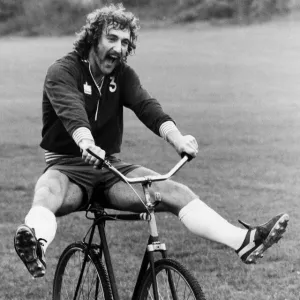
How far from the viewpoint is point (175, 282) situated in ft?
15.4

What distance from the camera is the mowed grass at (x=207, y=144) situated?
777 centimetres

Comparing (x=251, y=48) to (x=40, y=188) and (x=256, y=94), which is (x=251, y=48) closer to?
(x=256, y=94)

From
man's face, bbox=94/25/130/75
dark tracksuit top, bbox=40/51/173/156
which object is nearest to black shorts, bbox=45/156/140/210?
dark tracksuit top, bbox=40/51/173/156

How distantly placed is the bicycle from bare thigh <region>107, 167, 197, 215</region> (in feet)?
0.36

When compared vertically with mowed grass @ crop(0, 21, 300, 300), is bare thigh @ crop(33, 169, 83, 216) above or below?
above

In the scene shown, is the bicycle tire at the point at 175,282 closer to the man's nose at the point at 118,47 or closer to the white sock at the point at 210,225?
the white sock at the point at 210,225

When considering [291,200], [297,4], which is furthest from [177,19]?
[291,200]

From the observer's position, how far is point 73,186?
17.2 feet

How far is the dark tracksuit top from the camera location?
5.29m

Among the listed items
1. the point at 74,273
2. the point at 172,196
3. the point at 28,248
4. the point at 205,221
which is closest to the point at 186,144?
the point at 172,196

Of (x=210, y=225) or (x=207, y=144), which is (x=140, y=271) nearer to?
(x=210, y=225)

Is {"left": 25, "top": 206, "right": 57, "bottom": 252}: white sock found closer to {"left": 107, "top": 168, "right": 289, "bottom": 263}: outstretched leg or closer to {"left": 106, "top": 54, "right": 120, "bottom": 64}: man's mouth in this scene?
{"left": 107, "top": 168, "right": 289, "bottom": 263}: outstretched leg

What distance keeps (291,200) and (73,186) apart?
20.5 ft

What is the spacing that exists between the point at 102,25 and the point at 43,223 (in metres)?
1.22
